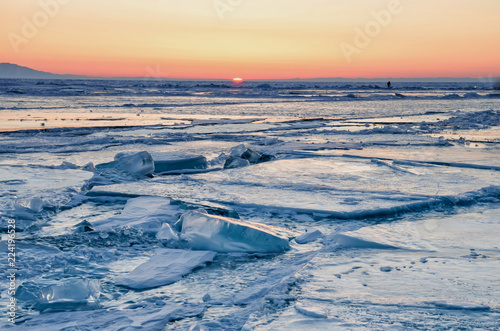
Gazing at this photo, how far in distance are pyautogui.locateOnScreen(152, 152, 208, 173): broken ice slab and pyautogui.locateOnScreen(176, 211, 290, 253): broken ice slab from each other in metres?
2.57

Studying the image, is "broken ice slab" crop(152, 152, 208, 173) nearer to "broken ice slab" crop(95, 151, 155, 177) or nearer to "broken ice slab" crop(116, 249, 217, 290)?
"broken ice slab" crop(95, 151, 155, 177)

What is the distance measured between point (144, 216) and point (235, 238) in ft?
2.95

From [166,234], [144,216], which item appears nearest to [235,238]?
[166,234]

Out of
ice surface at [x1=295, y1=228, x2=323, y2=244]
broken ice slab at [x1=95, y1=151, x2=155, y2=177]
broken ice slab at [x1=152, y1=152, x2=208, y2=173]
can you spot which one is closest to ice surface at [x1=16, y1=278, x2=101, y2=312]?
ice surface at [x1=295, y1=228, x2=323, y2=244]

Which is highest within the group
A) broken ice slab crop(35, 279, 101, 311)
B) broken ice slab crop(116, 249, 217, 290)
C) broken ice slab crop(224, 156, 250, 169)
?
broken ice slab crop(224, 156, 250, 169)

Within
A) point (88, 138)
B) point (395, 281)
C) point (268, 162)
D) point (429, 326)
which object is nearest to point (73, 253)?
point (395, 281)

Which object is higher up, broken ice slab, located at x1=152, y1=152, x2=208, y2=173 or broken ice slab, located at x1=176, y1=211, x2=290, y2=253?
broken ice slab, located at x1=152, y1=152, x2=208, y2=173

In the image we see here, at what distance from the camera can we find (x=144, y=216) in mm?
3307

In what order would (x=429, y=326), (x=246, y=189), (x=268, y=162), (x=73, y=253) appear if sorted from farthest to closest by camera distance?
(x=268, y=162) → (x=246, y=189) → (x=73, y=253) → (x=429, y=326)

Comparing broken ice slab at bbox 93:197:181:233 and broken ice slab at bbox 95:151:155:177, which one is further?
broken ice slab at bbox 95:151:155:177

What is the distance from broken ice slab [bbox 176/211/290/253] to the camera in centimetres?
270

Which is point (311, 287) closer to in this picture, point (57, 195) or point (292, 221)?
point (292, 221)

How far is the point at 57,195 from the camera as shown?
392 centimetres

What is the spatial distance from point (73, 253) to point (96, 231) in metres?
0.38
